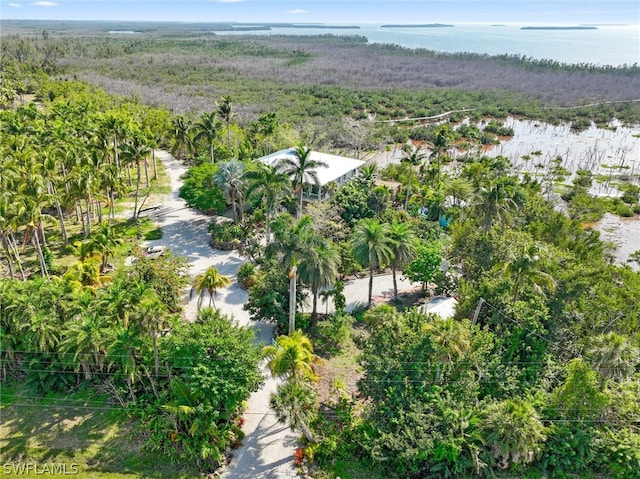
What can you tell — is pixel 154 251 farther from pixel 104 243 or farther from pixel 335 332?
pixel 335 332

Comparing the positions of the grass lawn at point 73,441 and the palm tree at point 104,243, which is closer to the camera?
the grass lawn at point 73,441

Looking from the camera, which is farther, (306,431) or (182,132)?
(182,132)

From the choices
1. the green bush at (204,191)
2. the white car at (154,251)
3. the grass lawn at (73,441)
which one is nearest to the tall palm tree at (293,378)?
the grass lawn at (73,441)

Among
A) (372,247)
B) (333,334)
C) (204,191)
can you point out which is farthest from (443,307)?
(204,191)

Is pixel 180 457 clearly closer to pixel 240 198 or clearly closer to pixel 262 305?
pixel 262 305

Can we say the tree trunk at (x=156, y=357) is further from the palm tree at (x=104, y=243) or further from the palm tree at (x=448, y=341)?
the palm tree at (x=448, y=341)

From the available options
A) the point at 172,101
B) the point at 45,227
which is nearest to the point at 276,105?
the point at 172,101
